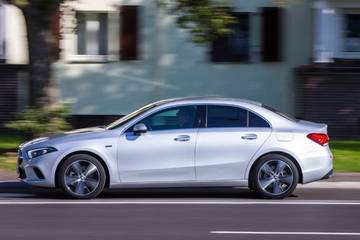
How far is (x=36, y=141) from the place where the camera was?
1180 cm

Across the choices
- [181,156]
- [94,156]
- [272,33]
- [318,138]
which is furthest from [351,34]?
[94,156]

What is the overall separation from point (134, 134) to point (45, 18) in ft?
14.1

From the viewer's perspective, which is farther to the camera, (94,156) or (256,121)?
(256,121)

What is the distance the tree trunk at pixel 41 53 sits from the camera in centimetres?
1485

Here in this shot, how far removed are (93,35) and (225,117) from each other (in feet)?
32.0

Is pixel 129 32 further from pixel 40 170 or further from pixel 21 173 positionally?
pixel 40 170

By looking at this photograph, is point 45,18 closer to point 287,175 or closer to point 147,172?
point 147,172

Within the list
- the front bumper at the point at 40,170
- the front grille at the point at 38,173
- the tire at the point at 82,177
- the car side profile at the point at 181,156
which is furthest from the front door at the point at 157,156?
the front grille at the point at 38,173

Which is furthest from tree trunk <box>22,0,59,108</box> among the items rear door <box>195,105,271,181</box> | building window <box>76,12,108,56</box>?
building window <box>76,12,108,56</box>

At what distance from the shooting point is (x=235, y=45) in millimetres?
20594

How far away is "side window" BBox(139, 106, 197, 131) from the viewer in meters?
11.6
